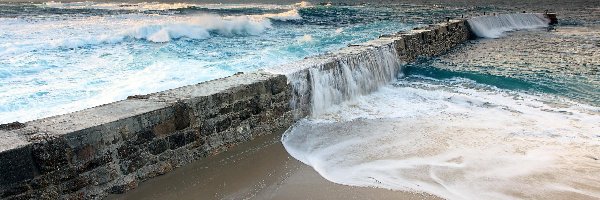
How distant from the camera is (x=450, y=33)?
658 inches

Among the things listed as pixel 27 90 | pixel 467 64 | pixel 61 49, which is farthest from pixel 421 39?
pixel 61 49

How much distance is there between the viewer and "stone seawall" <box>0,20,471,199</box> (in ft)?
13.0

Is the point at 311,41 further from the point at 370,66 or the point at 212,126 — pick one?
the point at 212,126

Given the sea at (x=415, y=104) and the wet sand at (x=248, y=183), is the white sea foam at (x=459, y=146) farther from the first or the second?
the wet sand at (x=248, y=183)

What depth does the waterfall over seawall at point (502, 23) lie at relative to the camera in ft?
64.7

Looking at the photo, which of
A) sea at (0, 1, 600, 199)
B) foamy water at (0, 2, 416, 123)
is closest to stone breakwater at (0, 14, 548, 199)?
sea at (0, 1, 600, 199)

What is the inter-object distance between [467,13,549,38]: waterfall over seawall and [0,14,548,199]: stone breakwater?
14048 millimetres

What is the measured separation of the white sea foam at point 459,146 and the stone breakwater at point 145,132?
564 millimetres

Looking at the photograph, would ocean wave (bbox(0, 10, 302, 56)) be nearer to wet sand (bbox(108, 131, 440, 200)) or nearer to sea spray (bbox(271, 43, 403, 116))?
sea spray (bbox(271, 43, 403, 116))

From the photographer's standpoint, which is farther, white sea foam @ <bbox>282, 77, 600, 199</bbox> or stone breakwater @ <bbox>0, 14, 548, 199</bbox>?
white sea foam @ <bbox>282, 77, 600, 199</bbox>

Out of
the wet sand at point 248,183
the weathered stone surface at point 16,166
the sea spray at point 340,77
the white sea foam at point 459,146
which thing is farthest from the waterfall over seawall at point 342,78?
the weathered stone surface at point 16,166

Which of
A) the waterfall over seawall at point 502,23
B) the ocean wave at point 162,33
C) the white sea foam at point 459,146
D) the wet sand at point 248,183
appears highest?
the waterfall over seawall at point 502,23

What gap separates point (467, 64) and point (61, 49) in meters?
13.6

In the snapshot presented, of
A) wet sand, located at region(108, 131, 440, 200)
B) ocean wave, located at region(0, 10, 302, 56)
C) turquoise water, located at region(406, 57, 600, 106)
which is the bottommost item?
wet sand, located at region(108, 131, 440, 200)
